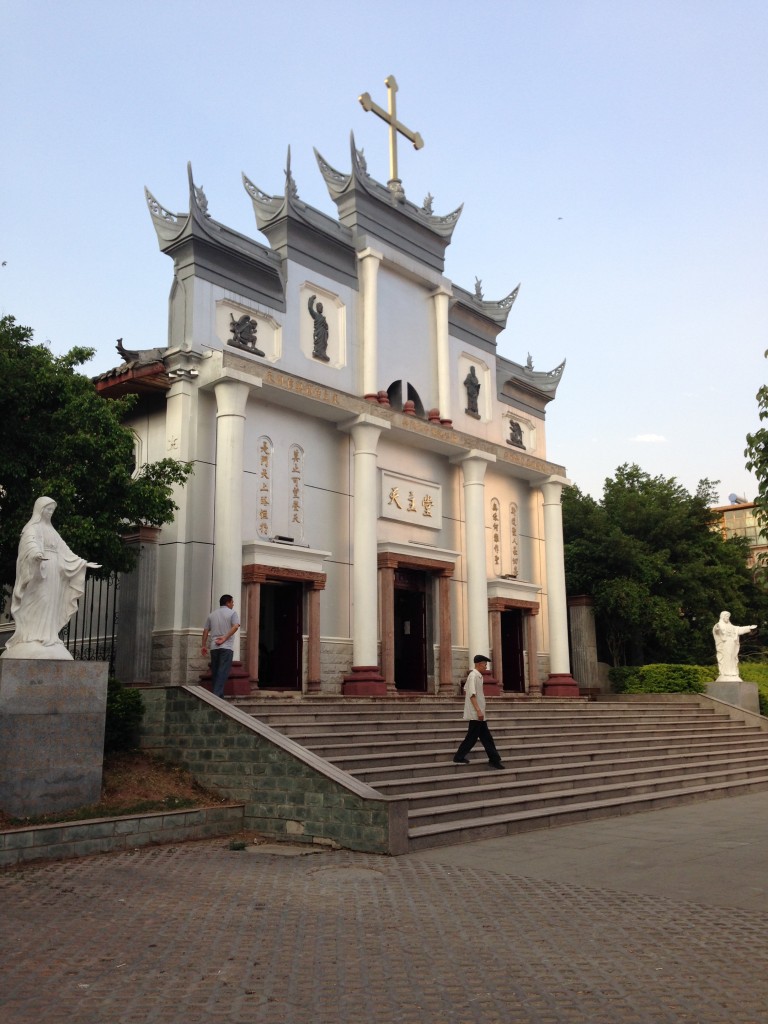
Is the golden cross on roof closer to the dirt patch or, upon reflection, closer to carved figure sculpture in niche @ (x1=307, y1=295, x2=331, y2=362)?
carved figure sculpture in niche @ (x1=307, y1=295, x2=331, y2=362)

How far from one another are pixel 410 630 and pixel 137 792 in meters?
10.5

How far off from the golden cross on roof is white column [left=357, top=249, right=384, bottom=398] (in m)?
2.84

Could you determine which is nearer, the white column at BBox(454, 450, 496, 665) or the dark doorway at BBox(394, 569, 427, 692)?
the dark doorway at BBox(394, 569, 427, 692)

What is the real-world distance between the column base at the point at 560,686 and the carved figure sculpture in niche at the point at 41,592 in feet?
48.1

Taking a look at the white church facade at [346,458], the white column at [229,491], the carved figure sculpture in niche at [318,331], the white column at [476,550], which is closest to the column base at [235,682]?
the white church facade at [346,458]

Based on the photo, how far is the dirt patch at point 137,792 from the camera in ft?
33.1

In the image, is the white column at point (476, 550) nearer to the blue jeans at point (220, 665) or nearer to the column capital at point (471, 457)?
the column capital at point (471, 457)

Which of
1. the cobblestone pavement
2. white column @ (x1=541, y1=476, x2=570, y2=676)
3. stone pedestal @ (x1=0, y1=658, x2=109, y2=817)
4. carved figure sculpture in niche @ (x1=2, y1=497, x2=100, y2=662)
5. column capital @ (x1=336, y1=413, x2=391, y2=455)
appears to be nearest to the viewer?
the cobblestone pavement

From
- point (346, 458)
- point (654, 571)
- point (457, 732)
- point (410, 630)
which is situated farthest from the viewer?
point (654, 571)

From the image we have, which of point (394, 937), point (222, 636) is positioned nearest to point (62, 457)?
point (222, 636)

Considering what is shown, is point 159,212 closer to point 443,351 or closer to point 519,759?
point 443,351

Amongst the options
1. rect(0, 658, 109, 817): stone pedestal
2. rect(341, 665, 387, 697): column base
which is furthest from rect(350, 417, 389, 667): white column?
rect(0, 658, 109, 817): stone pedestal

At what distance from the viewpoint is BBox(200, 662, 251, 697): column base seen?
15617 mm

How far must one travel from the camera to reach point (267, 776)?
424 inches
